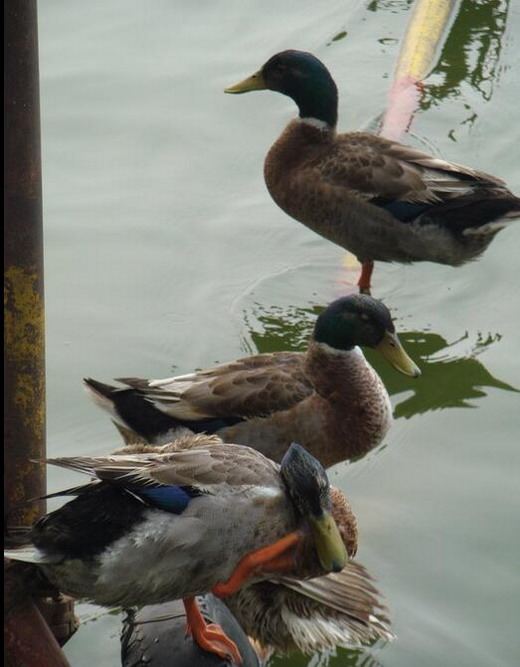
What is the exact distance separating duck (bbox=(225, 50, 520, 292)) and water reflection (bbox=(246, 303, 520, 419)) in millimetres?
411

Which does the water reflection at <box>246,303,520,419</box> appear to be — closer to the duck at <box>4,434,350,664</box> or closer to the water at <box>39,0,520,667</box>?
the water at <box>39,0,520,667</box>

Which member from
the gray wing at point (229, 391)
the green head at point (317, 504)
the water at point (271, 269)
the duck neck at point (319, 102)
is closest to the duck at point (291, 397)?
the gray wing at point (229, 391)

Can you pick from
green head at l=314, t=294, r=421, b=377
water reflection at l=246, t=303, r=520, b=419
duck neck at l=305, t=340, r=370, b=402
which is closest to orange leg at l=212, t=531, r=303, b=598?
duck neck at l=305, t=340, r=370, b=402

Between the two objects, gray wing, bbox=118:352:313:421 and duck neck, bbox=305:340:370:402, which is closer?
gray wing, bbox=118:352:313:421

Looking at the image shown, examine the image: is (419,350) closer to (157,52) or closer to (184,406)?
(184,406)

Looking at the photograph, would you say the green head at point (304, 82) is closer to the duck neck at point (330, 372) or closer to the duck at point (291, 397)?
the duck at point (291, 397)

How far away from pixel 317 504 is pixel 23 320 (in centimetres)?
84

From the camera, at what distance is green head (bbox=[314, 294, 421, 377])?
4777 mm

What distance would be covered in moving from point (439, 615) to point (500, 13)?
14.5 feet

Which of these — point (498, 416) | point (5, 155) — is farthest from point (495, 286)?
point (5, 155)

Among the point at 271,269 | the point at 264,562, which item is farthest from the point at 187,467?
the point at 271,269

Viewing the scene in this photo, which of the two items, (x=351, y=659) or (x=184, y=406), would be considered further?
(x=184, y=406)

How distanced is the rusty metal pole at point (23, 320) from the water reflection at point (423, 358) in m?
1.97

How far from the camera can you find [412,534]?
4.43m
